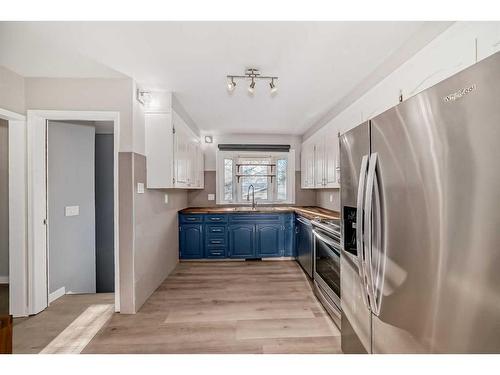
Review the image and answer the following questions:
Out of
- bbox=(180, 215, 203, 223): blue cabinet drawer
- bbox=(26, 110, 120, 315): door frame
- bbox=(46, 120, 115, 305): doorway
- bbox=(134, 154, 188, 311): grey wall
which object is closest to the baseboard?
bbox=(46, 120, 115, 305): doorway

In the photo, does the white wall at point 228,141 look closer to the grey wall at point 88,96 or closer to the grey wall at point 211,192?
the grey wall at point 211,192

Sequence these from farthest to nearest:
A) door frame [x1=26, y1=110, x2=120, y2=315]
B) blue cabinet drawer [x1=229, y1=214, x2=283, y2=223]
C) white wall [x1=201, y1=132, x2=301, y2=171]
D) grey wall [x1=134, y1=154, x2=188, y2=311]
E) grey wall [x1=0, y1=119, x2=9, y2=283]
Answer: white wall [x1=201, y1=132, x2=301, y2=171] → blue cabinet drawer [x1=229, y1=214, x2=283, y2=223] → grey wall [x1=0, y1=119, x2=9, y2=283] → grey wall [x1=134, y1=154, x2=188, y2=311] → door frame [x1=26, y1=110, x2=120, y2=315]

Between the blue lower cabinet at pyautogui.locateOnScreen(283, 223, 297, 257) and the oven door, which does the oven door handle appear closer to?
the oven door

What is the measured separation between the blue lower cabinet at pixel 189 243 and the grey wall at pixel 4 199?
2.14 m

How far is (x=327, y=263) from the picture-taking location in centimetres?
227

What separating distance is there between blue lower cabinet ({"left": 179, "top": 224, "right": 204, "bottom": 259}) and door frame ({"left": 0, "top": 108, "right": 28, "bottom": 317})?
1.93m

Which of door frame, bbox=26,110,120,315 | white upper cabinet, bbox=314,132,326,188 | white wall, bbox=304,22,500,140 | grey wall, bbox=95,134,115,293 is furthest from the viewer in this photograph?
grey wall, bbox=95,134,115,293

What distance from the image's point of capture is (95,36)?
161 centimetres

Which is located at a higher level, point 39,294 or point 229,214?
point 229,214

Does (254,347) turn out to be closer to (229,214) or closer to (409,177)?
(409,177)

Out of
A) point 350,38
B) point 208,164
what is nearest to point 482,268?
point 350,38

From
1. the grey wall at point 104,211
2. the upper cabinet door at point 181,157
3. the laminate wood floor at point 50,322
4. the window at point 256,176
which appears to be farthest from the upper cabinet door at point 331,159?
the grey wall at point 104,211

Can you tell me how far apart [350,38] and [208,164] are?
11.2ft

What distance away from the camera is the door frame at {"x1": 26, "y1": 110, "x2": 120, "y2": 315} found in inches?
86.6
